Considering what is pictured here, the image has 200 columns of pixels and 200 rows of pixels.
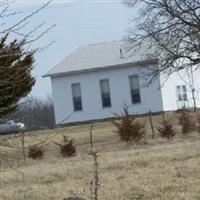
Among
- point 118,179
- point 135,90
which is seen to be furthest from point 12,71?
point 135,90

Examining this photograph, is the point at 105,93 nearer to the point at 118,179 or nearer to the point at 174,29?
the point at 174,29

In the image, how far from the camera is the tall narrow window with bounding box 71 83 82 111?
5250 centimetres

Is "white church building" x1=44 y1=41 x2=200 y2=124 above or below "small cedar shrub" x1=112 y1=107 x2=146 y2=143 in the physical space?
above

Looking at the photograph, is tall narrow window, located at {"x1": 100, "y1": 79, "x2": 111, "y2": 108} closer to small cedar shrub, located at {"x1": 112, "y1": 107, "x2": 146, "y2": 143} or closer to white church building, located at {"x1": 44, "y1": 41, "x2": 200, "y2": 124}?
white church building, located at {"x1": 44, "y1": 41, "x2": 200, "y2": 124}

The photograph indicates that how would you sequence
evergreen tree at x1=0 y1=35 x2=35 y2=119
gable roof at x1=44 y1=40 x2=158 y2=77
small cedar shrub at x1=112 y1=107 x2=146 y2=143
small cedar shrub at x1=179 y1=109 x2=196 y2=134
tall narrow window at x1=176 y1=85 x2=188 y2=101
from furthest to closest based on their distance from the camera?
tall narrow window at x1=176 y1=85 x2=188 y2=101
gable roof at x1=44 y1=40 x2=158 y2=77
small cedar shrub at x1=179 y1=109 x2=196 y2=134
small cedar shrub at x1=112 y1=107 x2=146 y2=143
evergreen tree at x1=0 y1=35 x2=35 y2=119

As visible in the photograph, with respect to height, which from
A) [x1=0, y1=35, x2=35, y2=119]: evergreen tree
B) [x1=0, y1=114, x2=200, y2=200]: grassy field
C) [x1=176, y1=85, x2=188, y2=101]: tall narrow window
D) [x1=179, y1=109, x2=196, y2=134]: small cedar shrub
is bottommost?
[x1=0, y1=114, x2=200, y2=200]: grassy field

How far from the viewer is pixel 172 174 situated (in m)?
12.5

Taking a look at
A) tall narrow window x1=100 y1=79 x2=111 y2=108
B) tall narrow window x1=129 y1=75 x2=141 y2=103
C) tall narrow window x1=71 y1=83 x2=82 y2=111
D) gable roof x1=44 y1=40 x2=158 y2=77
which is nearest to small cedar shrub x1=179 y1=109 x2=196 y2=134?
gable roof x1=44 y1=40 x2=158 y2=77

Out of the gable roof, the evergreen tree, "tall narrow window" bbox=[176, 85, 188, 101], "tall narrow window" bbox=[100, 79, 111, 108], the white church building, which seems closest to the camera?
the evergreen tree

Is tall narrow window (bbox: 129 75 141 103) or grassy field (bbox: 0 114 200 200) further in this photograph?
tall narrow window (bbox: 129 75 141 103)

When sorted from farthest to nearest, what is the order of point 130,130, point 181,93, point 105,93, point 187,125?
point 181,93, point 105,93, point 187,125, point 130,130

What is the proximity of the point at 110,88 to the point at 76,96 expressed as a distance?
285 centimetres

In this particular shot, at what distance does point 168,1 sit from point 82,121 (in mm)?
16547

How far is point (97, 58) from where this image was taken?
178 feet
